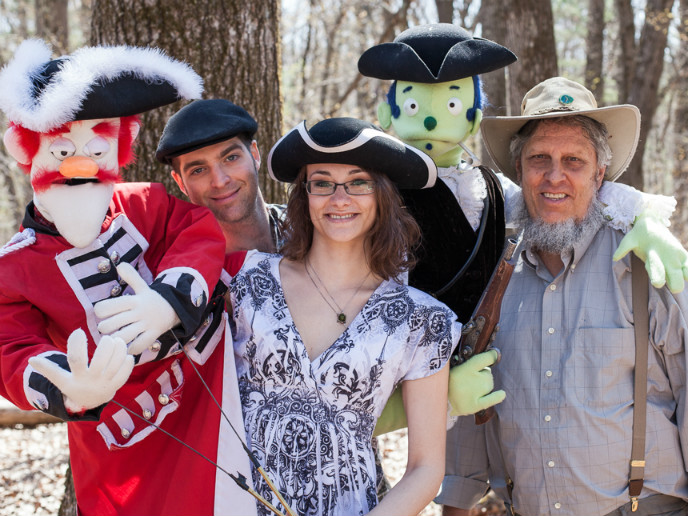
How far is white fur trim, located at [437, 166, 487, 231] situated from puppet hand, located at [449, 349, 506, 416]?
0.63m

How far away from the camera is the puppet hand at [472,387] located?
8.14 ft

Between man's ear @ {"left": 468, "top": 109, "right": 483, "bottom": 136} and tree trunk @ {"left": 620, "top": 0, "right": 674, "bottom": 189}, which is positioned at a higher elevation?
tree trunk @ {"left": 620, "top": 0, "right": 674, "bottom": 189}

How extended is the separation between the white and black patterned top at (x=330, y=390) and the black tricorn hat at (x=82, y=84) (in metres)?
0.82

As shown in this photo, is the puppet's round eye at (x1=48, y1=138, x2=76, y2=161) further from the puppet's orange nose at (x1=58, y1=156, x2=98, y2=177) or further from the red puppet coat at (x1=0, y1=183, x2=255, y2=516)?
the red puppet coat at (x1=0, y1=183, x2=255, y2=516)

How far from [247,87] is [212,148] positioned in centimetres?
89

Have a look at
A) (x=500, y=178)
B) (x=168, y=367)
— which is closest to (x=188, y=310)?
(x=168, y=367)

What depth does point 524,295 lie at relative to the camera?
2910mm

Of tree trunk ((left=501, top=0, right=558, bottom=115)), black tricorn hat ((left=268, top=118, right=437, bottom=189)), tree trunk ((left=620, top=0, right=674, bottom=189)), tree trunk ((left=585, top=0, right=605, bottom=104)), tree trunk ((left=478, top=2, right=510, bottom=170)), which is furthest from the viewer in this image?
tree trunk ((left=585, top=0, right=605, bottom=104))

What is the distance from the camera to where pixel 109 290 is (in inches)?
89.9

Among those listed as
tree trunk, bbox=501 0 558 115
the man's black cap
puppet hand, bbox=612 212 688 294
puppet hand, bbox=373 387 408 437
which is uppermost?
tree trunk, bbox=501 0 558 115

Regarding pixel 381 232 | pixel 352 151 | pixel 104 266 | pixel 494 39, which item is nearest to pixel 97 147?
pixel 104 266

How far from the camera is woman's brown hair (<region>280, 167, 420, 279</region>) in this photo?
98.6 inches

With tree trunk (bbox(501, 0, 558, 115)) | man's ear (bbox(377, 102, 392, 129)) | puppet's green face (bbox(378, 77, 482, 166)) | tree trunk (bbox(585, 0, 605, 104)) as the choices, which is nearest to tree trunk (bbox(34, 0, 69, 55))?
tree trunk (bbox(501, 0, 558, 115))

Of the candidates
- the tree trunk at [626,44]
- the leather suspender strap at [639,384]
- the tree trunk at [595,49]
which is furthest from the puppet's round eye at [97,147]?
the tree trunk at [626,44]
